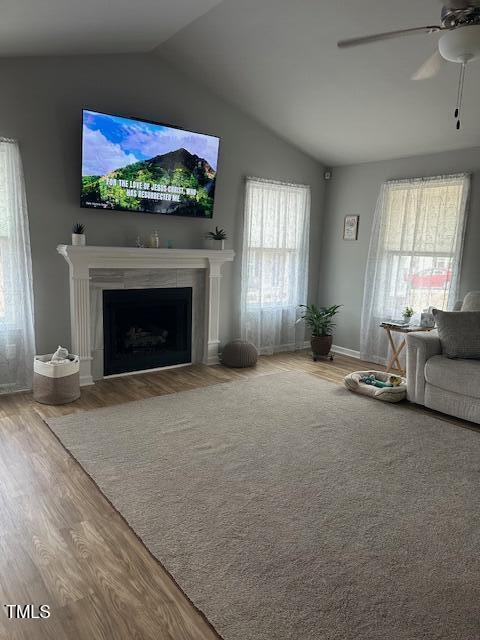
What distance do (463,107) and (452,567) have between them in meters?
3.61

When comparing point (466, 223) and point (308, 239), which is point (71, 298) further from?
point (466, 223)

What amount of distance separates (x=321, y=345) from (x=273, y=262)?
1.19 m

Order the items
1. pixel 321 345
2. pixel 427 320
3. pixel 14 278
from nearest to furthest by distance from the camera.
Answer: pixel 14 278 < pixel 427 320 < pixel 321 345

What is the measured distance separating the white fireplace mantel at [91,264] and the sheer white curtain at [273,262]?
60 centimetres

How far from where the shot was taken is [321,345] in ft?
18.3

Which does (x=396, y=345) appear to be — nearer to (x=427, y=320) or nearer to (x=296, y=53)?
(x=427, y=320)

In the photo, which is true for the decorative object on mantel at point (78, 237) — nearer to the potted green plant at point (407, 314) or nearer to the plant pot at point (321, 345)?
the plant pot at point (321, 345)

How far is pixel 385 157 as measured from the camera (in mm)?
5242

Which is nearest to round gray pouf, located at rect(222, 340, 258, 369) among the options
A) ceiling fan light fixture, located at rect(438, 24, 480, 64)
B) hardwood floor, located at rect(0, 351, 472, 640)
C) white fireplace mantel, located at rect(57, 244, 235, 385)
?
white fireplace mantel, located at rect(57, 244, 235, 385)

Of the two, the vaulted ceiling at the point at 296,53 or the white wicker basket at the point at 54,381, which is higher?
the vaulted ceiling at the point at 296,53

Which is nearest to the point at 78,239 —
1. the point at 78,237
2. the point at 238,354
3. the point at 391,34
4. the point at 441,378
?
the point at 78,237

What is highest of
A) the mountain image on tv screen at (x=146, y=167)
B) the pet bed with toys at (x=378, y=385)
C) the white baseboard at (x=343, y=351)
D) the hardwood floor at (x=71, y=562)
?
the mountain image on tv screen at (x=146, y=167)

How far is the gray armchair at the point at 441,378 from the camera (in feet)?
11.8

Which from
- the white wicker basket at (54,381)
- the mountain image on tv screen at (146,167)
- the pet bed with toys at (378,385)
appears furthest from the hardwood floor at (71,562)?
the pet bed with toys at (378,385)
